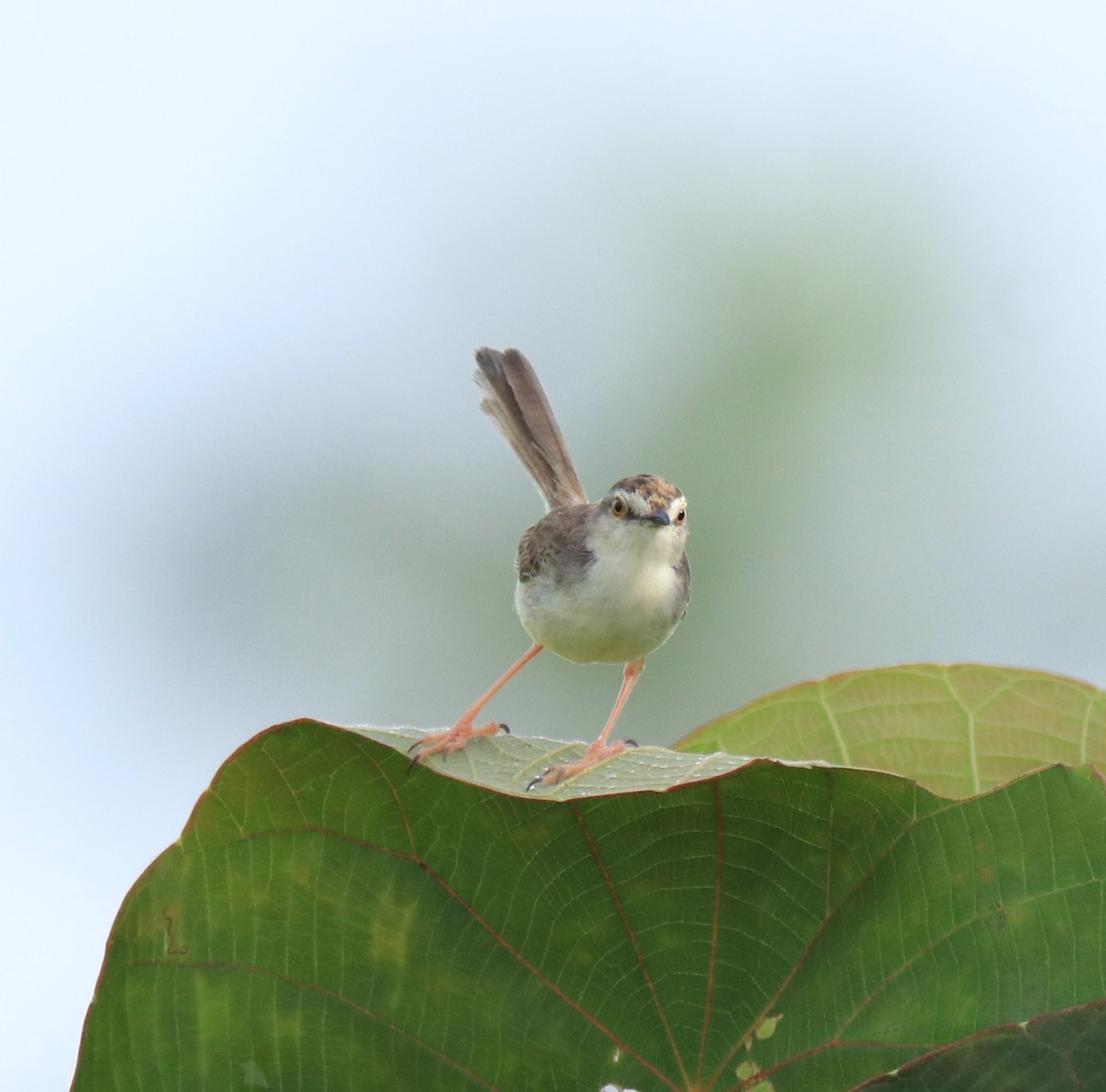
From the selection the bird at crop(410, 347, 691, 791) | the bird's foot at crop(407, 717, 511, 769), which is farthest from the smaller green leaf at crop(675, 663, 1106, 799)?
the bird at crop(410, 347, 691, 791)

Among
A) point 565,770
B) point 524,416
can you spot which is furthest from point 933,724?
point 524,416

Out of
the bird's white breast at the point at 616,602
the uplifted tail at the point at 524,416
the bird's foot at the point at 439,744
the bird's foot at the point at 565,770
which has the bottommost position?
the bird's foot at the point at 565,770

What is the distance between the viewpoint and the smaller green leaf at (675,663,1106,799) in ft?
6.93

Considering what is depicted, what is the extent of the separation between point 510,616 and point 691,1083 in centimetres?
752

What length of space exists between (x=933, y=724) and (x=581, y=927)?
84cm

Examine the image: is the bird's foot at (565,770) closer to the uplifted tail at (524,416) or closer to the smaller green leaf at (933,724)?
the smaller green leaf at (933,724)

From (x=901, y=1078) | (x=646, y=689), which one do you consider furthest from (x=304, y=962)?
(x=646, y=689)

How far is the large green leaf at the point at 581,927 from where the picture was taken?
1535 mm

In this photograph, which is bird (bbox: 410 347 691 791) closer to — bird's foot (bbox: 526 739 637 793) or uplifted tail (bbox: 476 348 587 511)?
uplifted tail (bbox: 476 348 587 511)

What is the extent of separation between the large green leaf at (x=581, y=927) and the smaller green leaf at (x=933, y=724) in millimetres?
596

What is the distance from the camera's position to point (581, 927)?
63.3 inches

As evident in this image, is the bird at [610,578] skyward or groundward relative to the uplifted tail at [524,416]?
groundward

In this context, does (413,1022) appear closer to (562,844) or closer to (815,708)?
(562,844)

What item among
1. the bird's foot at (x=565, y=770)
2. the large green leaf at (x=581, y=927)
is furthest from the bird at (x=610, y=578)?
the large green leaf at (x=581, y=927)
